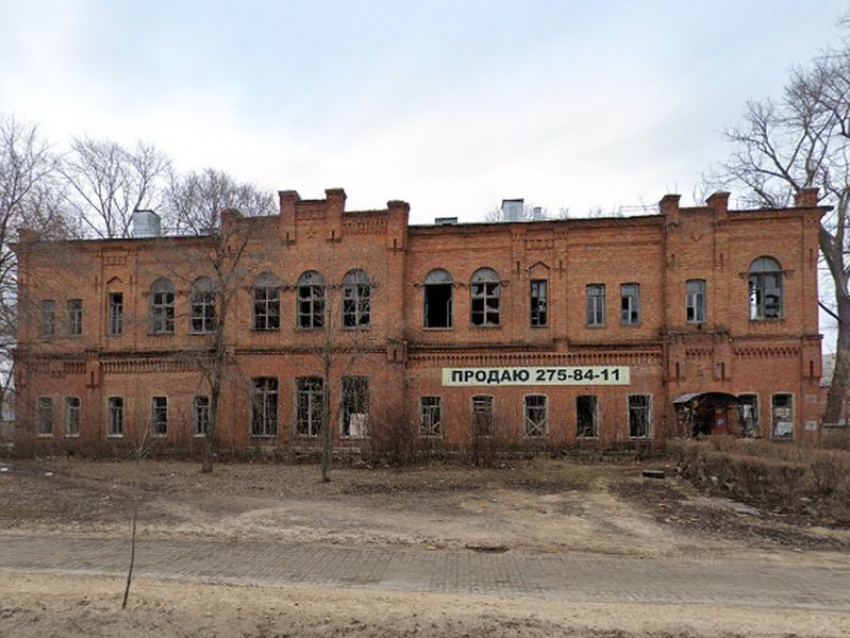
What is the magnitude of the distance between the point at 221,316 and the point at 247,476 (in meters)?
5.23

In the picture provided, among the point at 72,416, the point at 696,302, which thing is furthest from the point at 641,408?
the point at 72,416

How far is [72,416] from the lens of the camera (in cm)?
2845

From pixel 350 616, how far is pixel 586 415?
68.2 feet

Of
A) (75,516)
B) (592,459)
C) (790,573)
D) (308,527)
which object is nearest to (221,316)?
(75,516)

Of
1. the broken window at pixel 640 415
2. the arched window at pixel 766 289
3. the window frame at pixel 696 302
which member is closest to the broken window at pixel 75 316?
the broken window at pixel 640 415

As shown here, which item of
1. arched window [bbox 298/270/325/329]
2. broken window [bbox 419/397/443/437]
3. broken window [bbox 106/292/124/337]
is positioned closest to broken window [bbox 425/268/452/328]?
broken window [bbox 419/397/443/437]

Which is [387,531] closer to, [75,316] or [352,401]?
[352,401]

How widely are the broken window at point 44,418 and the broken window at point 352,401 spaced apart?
Answer: 1302 centimetres

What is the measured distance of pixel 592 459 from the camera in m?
23.8

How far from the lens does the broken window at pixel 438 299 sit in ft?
88.3

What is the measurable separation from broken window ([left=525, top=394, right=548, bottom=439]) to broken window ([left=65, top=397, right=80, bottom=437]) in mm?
19187

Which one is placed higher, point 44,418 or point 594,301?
point 594,301

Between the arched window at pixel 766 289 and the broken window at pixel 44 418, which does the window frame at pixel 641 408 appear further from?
the broken window at pixel 44 418

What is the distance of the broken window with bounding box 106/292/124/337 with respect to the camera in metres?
28.7
